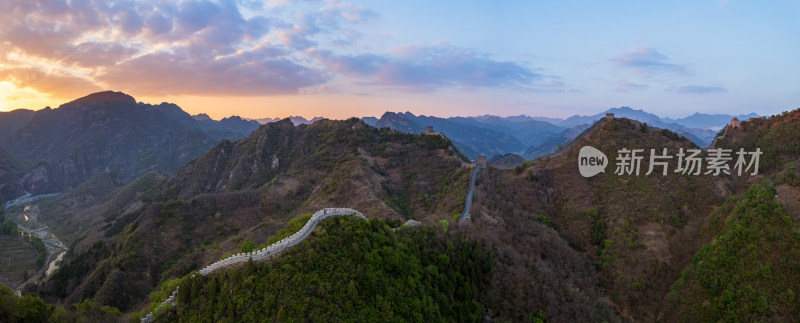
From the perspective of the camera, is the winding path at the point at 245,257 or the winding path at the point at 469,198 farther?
the winding path at the point at 469,198

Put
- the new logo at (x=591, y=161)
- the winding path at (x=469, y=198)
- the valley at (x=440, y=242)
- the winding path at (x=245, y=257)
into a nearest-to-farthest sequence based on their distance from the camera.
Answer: the winding path at (x=245, y=257) < the valley at (x=440, y=242) < the winding path at (x=469, y=198) < the new logo at (x=591, y=161)

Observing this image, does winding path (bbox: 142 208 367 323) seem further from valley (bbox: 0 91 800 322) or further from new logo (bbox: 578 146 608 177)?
new logo (bbox: 578 146 608 177)

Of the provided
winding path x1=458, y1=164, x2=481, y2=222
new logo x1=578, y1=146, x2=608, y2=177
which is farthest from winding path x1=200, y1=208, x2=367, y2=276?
new logo x1=578, y1=146, x2=608, y2=177

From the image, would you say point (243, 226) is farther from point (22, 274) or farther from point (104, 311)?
point (22, 274)

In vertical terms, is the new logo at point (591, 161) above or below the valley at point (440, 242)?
above

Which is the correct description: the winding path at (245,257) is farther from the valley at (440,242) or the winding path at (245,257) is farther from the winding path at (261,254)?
the valley at (440,242)

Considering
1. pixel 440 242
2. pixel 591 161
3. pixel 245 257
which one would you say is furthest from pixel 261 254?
pixel 591 161

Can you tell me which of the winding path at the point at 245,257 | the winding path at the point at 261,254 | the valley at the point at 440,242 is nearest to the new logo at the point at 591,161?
the valley at the point at 440,242

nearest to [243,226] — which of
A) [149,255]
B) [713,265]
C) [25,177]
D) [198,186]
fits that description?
[149,255]

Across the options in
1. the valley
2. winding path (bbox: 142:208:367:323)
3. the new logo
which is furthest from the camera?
the new logo

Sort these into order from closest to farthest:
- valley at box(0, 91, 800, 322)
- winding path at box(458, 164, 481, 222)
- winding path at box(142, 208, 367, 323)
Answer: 1. winding path at box(142, 208, 367, 323)
2. valley at box(0, 91, 800, 322)
3. winding path at box(458, 164, 481, 222)

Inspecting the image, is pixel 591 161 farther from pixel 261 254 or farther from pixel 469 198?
pixel 261 254
